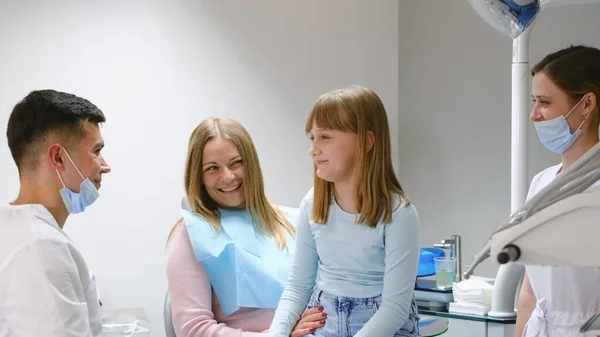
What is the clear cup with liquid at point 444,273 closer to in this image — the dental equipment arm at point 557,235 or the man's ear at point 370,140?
the man's ear at point 370,140

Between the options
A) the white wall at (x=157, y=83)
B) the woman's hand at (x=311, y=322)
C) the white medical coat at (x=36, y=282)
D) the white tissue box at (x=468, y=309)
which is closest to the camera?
the white medical coat at (x=36, y=282)

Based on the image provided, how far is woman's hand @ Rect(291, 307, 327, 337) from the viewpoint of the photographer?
5.90 ft

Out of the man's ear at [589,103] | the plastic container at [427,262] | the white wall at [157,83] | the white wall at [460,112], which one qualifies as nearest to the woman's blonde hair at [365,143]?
the man's ear at [589,103]

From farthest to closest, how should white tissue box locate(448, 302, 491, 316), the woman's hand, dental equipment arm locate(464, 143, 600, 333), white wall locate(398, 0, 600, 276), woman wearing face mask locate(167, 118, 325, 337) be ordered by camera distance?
white wall locate(398, 0, 600, 276) → white tissue box locate(448, 302, 491, 316) → woman wearing face mask locate(167, 118, 325, 337) → the woman's hand → dental equipment arm locate(464, 143, 600, 333)

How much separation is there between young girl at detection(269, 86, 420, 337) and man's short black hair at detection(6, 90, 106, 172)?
0.58 meters

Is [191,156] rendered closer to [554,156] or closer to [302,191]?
[302,191]

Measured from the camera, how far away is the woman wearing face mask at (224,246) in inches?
82.4

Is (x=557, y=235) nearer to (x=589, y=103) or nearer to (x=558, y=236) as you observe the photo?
(x=558, y=236)

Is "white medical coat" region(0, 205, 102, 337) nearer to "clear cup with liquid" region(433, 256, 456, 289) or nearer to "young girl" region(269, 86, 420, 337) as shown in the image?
"young girl" region(269, 86, 420, 337)

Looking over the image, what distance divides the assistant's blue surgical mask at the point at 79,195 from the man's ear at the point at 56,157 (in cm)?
1

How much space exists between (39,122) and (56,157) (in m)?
0.09

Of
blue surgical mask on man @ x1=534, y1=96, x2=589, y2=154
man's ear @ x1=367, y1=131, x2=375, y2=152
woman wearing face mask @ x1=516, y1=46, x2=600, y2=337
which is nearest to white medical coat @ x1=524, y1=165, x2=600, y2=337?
woman wearing face mask @ x1=516, y1=46, x2=600, y2=337

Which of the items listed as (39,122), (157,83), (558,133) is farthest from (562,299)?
(157,83)

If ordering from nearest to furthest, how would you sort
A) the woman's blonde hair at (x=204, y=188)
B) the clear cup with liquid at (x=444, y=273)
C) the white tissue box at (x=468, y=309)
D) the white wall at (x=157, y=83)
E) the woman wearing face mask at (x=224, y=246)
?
the woman wearing face mask at (x=224, y=246) < the woman's blonde hair at (x=204, y=188) < the white tissue box at (x=468, y=309) < the clear cup with liquid at (x=444, y=273) < the white wall at (x=157, y=83)
